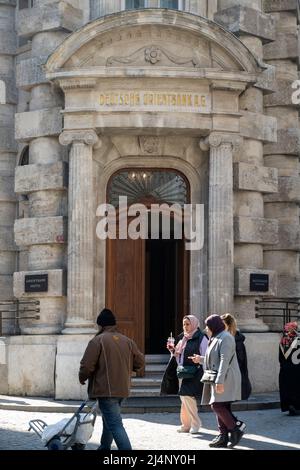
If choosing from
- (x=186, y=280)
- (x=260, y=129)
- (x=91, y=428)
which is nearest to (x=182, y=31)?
(x=260, y=129)

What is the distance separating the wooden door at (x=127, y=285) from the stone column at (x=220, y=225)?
1.57 m

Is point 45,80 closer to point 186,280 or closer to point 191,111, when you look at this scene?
point 191,111

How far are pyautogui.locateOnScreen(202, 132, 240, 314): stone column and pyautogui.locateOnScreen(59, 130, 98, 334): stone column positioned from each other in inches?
88.4

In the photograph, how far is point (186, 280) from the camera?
62.3 ft

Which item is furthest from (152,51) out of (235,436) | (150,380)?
(235,436)

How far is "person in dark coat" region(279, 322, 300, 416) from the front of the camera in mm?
15758

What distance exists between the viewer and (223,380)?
39.9 ft

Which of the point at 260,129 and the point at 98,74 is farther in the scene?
the point at 260,129

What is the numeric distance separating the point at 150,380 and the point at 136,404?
1650mm

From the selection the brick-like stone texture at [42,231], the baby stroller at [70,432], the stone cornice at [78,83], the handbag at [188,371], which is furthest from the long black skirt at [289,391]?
the stone cornice at [78,83]

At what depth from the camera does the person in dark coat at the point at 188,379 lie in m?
13.7

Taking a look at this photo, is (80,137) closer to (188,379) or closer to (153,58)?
(153,58)

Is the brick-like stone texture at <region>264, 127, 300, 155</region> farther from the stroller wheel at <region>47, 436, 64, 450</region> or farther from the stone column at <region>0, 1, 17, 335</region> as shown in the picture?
the stroller wheel at <region>47, 436, 64, 450</region>

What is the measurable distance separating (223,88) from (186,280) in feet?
12.6
